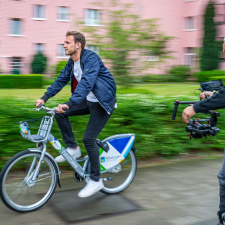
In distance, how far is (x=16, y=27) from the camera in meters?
32.4

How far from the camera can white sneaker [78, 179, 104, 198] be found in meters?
4.38

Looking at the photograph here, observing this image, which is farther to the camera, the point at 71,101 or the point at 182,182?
the point at 182,182

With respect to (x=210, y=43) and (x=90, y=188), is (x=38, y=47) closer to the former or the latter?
(x=210, y=43)

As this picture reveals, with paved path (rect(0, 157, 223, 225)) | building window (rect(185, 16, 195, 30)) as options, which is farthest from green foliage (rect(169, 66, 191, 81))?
paved path (rect(0, 157, 223, 225))

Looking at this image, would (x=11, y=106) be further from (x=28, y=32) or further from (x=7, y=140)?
(x=28, y=32)

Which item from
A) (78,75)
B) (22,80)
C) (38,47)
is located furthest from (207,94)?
(38,47)

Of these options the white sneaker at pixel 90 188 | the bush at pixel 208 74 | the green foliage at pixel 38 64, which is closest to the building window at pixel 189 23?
the bush at pixel 208 74

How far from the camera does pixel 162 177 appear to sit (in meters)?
5.54

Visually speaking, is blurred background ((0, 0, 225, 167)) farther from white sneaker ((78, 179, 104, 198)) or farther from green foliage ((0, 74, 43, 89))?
white sneaker ((78, 179, 104, 198))

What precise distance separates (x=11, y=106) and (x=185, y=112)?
2862mm

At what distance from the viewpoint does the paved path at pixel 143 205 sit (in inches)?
159

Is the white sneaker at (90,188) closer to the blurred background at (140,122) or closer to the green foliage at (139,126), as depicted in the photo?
the blurred background at (140,122)

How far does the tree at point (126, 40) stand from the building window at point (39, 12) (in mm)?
22785

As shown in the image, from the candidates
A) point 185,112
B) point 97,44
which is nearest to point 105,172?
point 185,112
